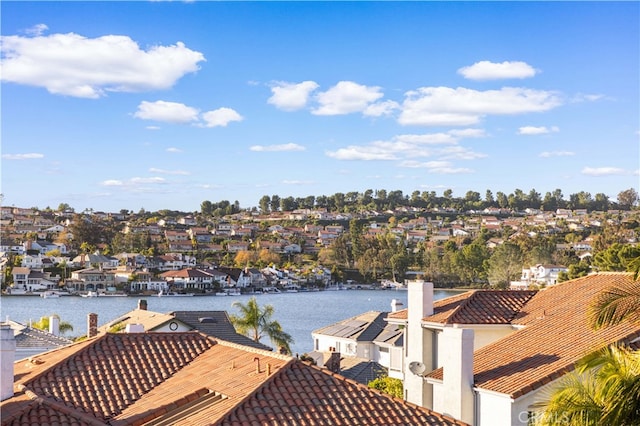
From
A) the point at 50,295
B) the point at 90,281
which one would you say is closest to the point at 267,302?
the point at 50,295

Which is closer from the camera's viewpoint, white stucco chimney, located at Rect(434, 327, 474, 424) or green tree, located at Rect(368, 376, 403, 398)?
white stucco chimney, located at Rect(434, 327, 474, 424)

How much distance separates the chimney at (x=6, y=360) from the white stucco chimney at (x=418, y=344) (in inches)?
317

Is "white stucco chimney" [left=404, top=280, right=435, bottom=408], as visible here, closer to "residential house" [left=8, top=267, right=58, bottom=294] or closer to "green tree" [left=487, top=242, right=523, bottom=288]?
"green tree" [left=487, top=242, right=523, bottom=288]

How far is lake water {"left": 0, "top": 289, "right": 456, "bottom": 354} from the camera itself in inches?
3824

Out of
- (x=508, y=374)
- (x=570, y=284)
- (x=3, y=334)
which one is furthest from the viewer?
(x=570, y=284)

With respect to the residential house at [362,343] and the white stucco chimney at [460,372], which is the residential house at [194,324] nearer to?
the residential house at [362,343]

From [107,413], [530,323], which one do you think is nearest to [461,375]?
[530,323]

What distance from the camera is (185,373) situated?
16109 millimetres

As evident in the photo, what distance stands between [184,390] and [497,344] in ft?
21.0

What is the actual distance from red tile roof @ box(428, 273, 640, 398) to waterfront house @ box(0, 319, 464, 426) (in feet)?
7.90

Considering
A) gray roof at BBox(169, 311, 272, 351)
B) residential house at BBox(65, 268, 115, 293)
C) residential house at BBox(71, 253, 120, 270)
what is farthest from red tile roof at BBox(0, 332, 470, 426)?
residential house at BBox(71, 253, 120, 270)

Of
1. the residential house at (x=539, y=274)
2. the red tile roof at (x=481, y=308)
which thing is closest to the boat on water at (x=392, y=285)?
the residential house at (x=539, y=274)

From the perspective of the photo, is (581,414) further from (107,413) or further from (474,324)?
(474,324)

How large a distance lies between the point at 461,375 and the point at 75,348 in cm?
732
